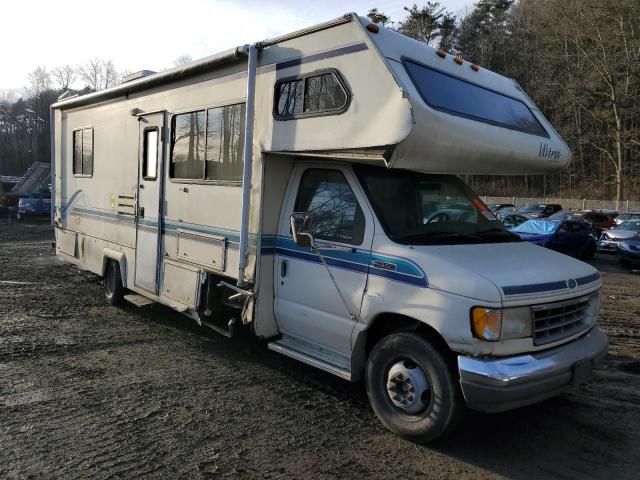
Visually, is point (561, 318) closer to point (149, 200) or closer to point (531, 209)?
point (149, 200)

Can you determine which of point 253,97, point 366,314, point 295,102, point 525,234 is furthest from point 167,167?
point 525,234

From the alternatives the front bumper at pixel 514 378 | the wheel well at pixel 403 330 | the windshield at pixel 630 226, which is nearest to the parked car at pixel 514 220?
the windshield at pixel 630 226

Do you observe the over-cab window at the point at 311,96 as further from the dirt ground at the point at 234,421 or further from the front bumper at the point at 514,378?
the dirt ground at the point at 234,421

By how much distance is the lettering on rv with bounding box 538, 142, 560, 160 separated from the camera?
5122mm

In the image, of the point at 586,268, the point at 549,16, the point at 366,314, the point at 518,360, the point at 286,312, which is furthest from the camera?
the point at 549,16

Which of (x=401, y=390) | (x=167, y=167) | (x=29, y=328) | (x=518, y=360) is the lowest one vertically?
(x=29, y=328)

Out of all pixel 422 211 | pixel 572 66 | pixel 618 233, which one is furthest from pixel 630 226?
pixel 572 66

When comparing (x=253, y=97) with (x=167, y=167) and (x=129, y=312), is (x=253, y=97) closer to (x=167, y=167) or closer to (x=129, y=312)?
(x=167, y=167)

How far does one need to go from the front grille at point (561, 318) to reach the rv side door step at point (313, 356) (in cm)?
151

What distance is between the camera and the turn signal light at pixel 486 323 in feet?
11.8

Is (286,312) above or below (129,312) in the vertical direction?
above

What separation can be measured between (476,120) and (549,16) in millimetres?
44774

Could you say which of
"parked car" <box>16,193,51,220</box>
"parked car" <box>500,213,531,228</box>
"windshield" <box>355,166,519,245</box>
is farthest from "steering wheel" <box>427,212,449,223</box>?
"parked car" <box>16,193,51,220</box>

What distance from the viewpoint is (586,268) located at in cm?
460
